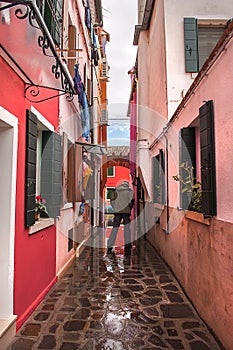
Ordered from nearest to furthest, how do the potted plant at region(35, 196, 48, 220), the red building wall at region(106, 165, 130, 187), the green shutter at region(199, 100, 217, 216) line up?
the green shutter at region(199, 100, 217, 216) < the potted plant at region(35, 196, 48, 220) < the red building wall at region(106, 165, 130, 187)

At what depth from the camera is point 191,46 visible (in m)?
7.03

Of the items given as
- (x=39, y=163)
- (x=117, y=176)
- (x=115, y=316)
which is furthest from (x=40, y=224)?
(x=117, y=176)

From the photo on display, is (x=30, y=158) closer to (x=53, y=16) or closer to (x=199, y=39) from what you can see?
(x=53, y=16)

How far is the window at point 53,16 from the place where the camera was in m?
4.62

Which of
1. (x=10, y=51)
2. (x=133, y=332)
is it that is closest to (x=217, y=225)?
(x=133, y=332)

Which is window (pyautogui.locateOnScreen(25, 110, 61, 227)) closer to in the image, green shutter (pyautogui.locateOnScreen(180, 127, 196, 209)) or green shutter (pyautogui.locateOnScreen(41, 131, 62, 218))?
green shutter (pyautogui.locateOnScreen(41, 131, 62, 218))

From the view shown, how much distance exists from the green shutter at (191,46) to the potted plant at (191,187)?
3.30 metres

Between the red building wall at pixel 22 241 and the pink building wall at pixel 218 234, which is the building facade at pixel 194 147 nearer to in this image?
the pink building wall at pixel 218 234

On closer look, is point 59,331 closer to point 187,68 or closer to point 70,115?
point 70,115

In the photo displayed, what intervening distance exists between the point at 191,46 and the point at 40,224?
220 inches

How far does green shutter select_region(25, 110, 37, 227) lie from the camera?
3.74 m

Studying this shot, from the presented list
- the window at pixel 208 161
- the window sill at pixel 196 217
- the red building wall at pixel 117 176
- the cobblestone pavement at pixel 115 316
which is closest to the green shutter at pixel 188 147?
the window sill at pixel 196 217

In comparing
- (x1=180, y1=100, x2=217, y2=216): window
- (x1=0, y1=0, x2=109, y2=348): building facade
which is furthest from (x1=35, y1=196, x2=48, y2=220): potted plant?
(x1=180, y1=100, x2=217, y2=216): window

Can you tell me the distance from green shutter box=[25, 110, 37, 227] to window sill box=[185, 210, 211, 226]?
2.26m
